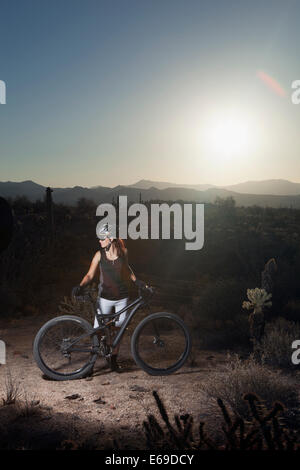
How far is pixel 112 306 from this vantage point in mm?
5805

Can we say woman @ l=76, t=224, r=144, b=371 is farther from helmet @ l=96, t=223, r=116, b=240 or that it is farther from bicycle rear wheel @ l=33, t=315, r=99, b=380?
bicycle rear wheel @ l=33, t=315, r=99, b=380

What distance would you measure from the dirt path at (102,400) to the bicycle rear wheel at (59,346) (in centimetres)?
20

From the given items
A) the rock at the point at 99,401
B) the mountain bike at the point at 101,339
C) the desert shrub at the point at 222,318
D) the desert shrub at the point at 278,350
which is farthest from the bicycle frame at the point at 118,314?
the desert shrub at the point at 222,318

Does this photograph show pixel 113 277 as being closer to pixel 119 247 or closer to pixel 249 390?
pixel 119 247

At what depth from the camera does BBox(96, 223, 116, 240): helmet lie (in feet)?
17.8

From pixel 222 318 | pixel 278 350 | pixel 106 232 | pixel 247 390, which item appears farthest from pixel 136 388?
pixel 222 318

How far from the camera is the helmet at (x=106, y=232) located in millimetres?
5430

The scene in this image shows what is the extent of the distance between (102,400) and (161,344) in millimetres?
1050

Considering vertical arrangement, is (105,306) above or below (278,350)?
above

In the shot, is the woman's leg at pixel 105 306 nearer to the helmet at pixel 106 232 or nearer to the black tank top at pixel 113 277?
the black tank top at pixel 113 277
